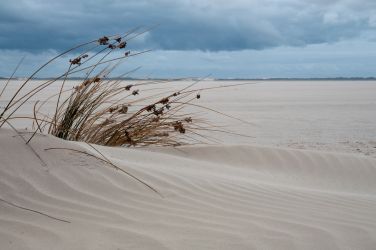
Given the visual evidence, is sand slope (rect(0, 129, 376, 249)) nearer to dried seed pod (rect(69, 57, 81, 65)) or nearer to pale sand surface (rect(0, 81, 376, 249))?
pale sand surface (rect(0, 81, 376, 249))

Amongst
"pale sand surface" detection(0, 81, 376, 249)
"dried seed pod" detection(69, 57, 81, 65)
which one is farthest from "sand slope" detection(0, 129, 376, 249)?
"dried seed pod" detection(69, 57, 81, 65)

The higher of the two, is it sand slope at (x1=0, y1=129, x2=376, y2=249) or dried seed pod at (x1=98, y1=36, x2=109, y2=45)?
dried seed pod at (x1=98, y1=36, x2=109, y2=45)

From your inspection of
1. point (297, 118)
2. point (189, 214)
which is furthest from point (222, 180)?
point (297, 118)

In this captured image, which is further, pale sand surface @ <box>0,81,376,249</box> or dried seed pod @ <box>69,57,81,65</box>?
dried seed pod @ <box>69,57,81,65</box>

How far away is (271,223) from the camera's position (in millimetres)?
2059

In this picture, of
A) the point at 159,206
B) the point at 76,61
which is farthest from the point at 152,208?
the point at 76,61

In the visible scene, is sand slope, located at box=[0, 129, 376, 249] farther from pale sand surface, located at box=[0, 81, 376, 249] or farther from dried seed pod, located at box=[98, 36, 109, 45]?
dried seed pod, located at box=[98, 36, 109, 45]

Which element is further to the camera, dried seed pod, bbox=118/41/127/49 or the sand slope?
dried seed pod, bbox=118/41/127/49

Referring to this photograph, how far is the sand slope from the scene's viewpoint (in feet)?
6.00

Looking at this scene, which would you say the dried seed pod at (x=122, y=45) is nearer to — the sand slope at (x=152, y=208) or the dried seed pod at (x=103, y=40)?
the dried seed pod at (x=103, y=40)

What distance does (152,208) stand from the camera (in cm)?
218

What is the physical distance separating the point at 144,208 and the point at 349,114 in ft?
24.4

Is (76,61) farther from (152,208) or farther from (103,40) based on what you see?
(152,208)

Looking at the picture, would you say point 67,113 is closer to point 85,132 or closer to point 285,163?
point 85,132
